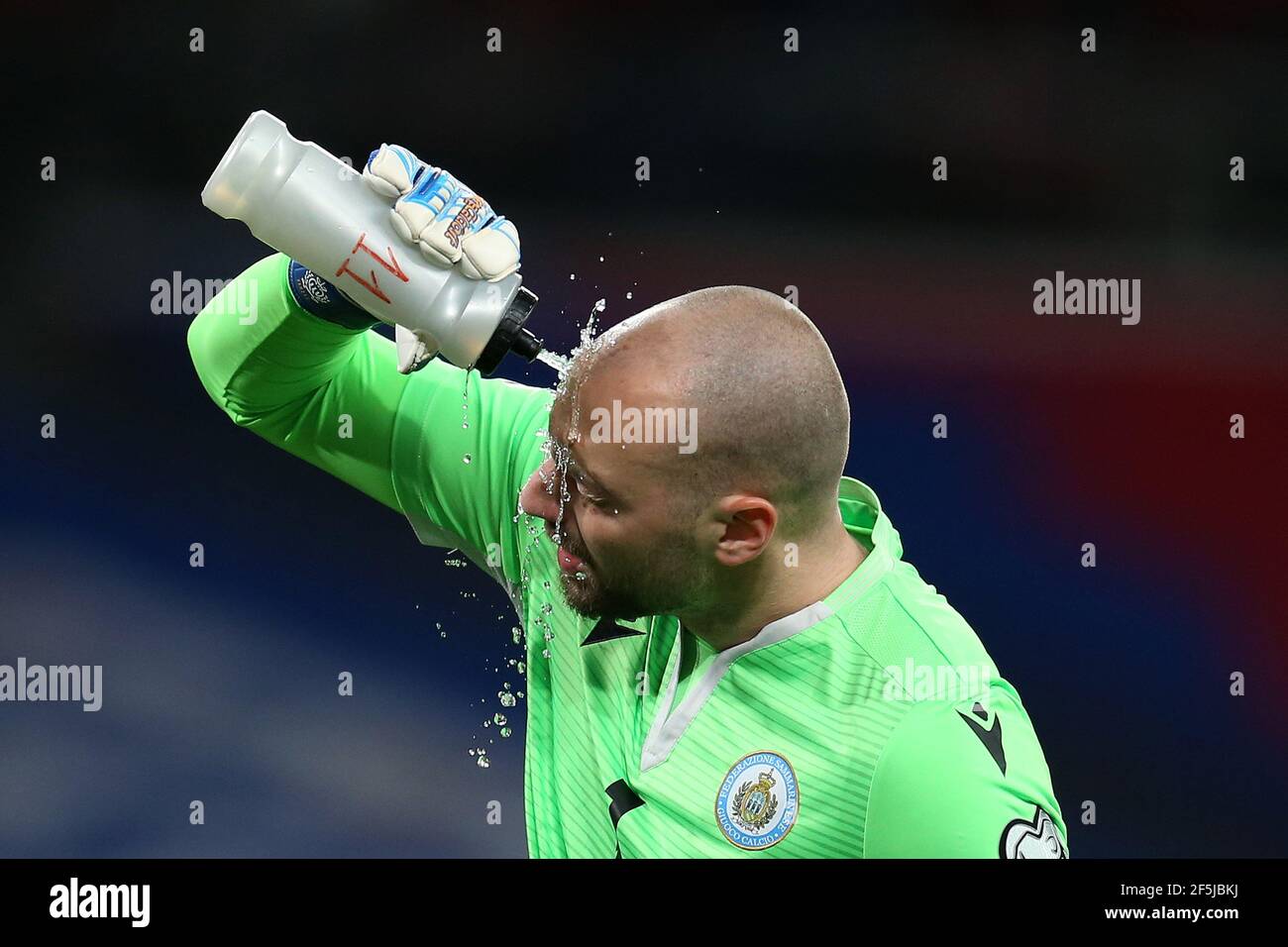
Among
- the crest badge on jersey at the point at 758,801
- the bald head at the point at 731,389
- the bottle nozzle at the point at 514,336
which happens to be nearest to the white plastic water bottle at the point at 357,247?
the bottle nozzle at the point at 514,336

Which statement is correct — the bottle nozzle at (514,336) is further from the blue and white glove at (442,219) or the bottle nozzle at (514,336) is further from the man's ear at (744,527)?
the man's ear at (744,527)

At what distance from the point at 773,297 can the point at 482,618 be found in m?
1.65

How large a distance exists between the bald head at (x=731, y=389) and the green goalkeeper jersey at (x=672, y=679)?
21cm

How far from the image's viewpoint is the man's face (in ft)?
6.69

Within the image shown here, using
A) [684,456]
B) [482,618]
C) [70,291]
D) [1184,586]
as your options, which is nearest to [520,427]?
[684,456]

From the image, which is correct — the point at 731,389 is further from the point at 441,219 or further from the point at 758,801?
the point at 758,801

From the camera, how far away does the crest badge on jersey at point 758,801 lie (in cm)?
204

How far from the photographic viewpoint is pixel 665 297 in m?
3.26

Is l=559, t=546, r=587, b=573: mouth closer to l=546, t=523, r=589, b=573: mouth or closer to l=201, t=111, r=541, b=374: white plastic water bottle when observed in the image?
l=546, t=523, r=589, b=573: mouth

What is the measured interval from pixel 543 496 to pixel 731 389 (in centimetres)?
33

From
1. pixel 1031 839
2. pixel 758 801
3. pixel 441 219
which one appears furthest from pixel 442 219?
pixel 1031 839

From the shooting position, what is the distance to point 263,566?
3.39 m
